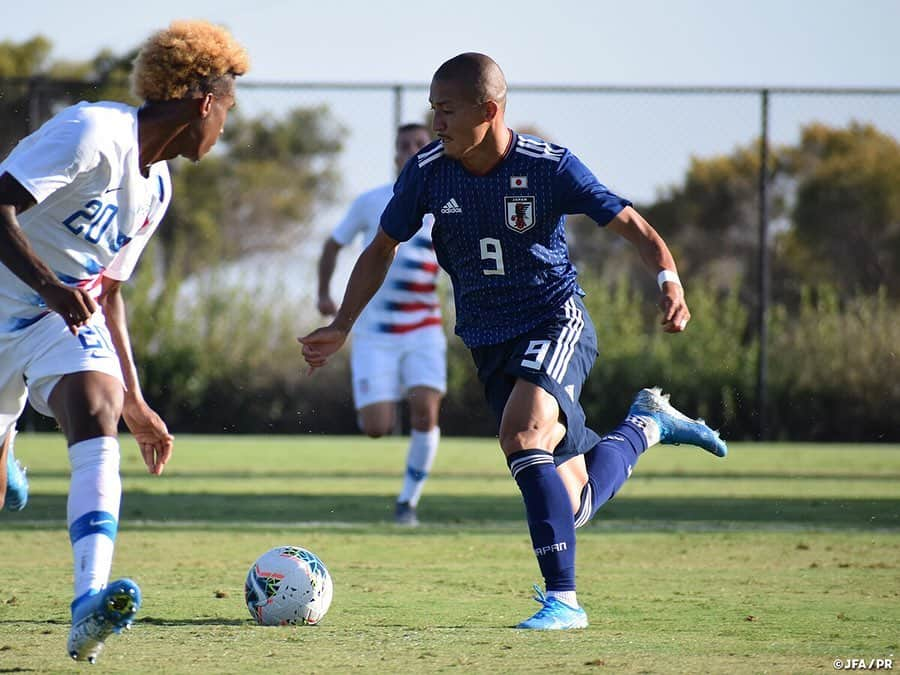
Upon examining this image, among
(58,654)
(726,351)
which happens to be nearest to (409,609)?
(58,654)

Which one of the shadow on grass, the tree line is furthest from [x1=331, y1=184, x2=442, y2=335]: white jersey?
the tree line

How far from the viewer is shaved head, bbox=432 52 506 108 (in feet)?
19.1

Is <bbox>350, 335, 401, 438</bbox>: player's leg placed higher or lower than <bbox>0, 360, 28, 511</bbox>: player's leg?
lower

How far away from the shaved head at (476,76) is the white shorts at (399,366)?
4612 mm

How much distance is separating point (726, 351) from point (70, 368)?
1486 centimetres

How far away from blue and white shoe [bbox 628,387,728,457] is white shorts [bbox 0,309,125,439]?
3.04m

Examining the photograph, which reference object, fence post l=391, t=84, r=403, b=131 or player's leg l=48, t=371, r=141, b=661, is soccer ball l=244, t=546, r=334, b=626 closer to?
player's leg l=48, t=371, r=141, b=661

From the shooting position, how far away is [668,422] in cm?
718

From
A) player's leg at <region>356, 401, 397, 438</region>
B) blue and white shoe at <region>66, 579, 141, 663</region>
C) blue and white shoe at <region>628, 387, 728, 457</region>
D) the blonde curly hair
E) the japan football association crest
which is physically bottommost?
player's leg at <region>356, 401, 397, 438</region>

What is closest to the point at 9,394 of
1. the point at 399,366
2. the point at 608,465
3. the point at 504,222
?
the point at 504,222

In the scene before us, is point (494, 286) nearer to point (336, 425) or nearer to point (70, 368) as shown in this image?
point (70, 368)

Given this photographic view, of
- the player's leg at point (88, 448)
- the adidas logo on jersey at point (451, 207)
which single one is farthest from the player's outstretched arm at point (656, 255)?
the player's leg at point (88, 448)

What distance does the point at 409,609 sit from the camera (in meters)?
6.07

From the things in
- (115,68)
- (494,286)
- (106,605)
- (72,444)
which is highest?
(115,68)
